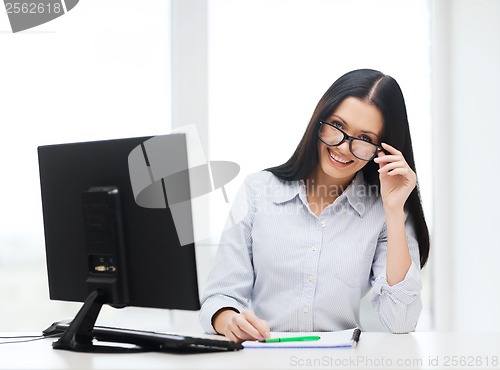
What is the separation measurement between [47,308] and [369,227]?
163cm

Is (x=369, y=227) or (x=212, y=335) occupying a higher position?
(x=369, y=227)

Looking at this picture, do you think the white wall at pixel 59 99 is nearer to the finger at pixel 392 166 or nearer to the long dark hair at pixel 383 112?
the long dark hair at pixel 383 112

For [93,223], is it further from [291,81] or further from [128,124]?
[291,81]

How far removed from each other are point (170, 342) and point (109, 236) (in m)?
0.27

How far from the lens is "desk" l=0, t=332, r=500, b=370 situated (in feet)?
4.07

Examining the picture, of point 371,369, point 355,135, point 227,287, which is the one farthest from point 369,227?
point 371,369

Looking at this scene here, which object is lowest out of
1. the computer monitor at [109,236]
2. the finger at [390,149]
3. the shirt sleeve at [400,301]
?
the shirt sleeve at [400,301]

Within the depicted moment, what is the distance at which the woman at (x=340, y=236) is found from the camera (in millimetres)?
1815

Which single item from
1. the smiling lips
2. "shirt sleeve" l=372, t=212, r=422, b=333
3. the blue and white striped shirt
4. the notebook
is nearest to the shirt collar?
the blue and white striped shirt

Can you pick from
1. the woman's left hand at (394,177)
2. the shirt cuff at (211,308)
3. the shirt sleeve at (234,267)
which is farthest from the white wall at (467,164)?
the shirt cuff at (211,308)

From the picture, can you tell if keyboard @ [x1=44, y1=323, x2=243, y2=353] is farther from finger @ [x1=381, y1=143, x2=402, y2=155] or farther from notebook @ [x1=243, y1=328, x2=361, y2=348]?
finger @ [x1=381, y1=143, x2=402, y2=155]

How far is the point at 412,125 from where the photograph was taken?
3.03 meters

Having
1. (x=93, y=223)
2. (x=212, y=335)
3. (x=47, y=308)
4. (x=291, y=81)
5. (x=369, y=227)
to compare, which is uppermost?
(x=291, y=81)

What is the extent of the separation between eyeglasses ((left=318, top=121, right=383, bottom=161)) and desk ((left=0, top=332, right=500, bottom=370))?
58 cm
